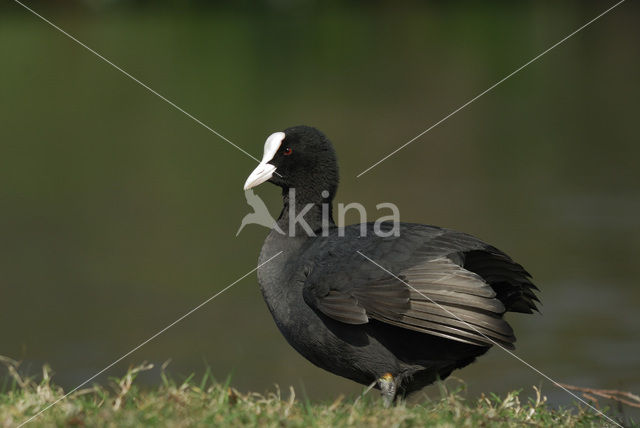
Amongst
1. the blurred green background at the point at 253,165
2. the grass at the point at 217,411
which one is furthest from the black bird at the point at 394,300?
the blurred green background at the point at 253,165

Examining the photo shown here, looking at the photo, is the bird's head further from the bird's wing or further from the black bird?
the bird's wing

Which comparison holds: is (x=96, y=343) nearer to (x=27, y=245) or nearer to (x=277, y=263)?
(x=27, y=245)

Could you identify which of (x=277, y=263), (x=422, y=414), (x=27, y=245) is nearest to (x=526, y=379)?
(x=277, y=263)

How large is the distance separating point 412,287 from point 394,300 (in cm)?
10

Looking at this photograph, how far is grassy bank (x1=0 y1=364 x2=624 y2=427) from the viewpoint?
348cm

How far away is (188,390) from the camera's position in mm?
3902

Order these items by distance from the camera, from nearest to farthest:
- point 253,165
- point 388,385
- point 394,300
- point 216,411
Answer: point 216,411
point 394,300
point 388,385
point 253,165

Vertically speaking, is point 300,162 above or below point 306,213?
above

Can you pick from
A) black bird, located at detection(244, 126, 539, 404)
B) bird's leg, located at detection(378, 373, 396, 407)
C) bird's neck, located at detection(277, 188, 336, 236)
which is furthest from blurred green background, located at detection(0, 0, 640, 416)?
bird's leg, located at detection(378, 373, 396, 407)

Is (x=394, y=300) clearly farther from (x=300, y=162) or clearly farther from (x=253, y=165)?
(x=253, y=165)

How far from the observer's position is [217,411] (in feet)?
11.7

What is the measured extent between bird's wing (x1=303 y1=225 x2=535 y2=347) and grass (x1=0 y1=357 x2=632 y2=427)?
0.29 m

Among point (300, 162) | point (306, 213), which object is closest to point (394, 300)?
point (306, 213)

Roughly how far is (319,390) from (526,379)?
1627 mm
